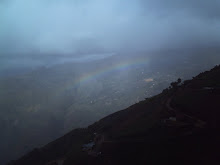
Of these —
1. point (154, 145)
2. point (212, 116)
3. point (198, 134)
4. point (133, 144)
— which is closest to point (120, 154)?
point (133, 144)

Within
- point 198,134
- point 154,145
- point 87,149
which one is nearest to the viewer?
point 198,134

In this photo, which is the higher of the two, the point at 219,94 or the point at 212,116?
the point at 219,94

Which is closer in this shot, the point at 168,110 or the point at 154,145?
the point at 154,145

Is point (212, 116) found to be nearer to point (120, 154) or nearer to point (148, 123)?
point (148, 123)

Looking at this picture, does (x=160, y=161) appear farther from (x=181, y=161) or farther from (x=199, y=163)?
(x=199, y=163)

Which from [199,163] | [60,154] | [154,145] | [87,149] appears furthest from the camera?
[60,154]

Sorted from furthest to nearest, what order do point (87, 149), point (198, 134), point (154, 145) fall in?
1. point (87, 149)
2. point (154, 145)
3. point (198, 134)

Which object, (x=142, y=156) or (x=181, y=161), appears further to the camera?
(x=142, y=156)

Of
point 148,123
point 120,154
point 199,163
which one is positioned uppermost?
point 148,123

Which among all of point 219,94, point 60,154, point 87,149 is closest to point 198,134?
point 219,94
